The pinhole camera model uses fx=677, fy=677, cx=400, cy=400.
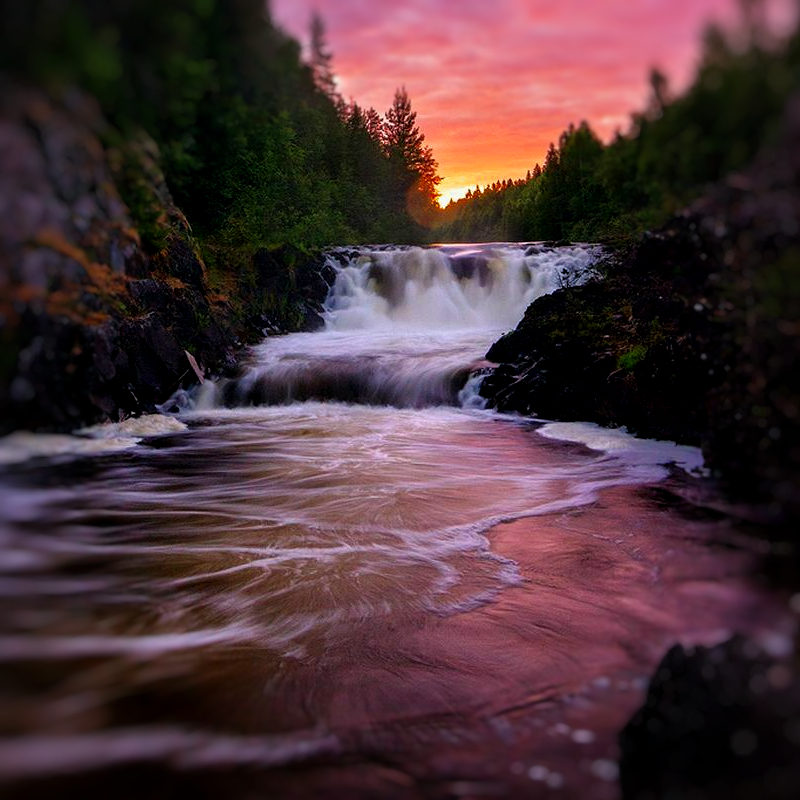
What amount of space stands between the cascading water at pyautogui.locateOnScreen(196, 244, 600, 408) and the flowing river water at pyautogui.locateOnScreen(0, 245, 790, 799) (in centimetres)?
378

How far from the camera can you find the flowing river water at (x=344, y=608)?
163 centimetres

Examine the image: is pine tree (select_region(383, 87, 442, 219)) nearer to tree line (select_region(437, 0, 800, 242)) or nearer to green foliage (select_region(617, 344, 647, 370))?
tree line (select_region(437, 0, 800, 242))

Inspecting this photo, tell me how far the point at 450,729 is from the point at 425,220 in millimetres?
27696

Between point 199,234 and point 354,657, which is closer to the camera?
point 354,657

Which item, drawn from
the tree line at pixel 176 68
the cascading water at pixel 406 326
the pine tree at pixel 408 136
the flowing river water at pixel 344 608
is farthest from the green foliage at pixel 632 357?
the tree line at pixel 176 68

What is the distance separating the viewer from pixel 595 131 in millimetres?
2143

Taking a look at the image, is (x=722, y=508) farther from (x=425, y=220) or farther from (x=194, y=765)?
(x=425, y=220)

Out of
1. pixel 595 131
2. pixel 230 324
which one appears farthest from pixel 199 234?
pixel 595 131

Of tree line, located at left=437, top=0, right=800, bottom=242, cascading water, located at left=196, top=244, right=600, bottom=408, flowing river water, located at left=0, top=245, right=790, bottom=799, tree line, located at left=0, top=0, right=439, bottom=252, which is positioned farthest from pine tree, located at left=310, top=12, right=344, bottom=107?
cascading water, located at left=196, top=244, right=600, bottom=408

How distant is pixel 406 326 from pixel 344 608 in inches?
725

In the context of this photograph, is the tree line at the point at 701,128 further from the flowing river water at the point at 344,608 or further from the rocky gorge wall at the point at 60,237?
the rocky gorge wall at the point at 60,237

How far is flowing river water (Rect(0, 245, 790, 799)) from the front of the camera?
1628 mm

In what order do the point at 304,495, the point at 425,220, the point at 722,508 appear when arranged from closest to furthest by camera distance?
the point at 722,508 → the point at 304,495 → the point at 425,220

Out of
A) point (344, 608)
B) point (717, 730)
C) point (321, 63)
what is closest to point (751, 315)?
point (717, 730)
